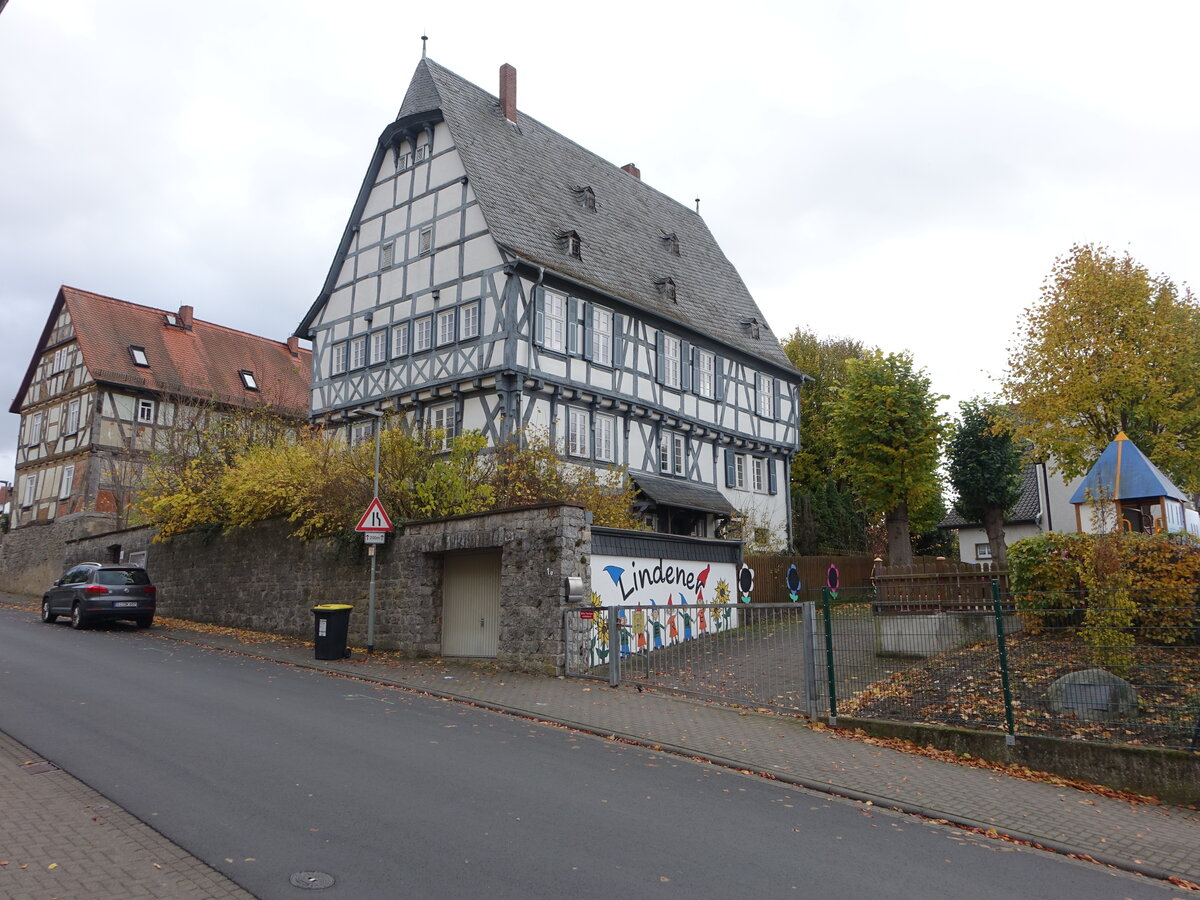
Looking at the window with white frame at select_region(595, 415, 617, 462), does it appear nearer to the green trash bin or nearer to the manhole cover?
the green trash bin

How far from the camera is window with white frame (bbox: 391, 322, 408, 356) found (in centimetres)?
2712

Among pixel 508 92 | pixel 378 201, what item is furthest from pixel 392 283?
pixel 508 92

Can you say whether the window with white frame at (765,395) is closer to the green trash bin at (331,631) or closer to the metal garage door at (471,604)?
the metal garage door at (471,604)

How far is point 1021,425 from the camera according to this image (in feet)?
94.8

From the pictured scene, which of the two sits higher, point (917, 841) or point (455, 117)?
point (455, 117)

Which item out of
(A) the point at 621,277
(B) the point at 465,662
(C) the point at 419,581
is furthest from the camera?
(A) the point at 621,277

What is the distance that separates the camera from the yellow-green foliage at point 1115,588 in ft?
29.5

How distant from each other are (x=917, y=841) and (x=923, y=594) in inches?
213

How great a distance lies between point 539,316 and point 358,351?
283 inches

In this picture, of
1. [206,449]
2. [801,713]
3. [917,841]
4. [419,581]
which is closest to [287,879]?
[917,841]

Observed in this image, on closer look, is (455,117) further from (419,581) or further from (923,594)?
(923,594)

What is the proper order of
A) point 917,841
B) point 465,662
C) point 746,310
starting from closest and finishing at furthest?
point 917,841
point 465,662
point 746,310

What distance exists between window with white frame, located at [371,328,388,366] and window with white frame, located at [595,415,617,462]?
6941 mm

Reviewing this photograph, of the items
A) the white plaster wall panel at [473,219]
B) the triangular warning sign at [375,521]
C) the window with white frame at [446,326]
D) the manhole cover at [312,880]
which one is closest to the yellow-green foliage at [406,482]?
the triangular warning sign at [375,521]
